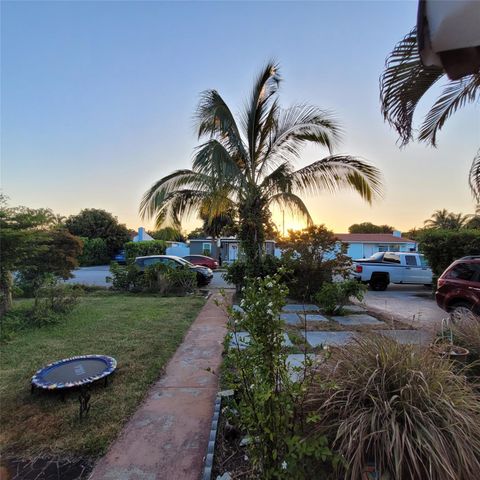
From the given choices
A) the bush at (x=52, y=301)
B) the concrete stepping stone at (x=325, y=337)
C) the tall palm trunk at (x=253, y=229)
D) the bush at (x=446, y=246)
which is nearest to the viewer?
the concrete stepping stone at (x=325, y=337)

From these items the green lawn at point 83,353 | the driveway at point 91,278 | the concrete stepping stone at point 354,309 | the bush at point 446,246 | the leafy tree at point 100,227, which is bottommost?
the green lawn at point 83,353

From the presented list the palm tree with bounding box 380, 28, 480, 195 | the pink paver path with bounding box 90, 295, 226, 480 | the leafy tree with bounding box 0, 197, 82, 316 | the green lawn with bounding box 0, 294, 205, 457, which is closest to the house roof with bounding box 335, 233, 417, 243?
the palm tree with bounding box 380, 28, 480, 195

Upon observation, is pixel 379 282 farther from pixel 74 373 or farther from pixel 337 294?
pixel 74 373

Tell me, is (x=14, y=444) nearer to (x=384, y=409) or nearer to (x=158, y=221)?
(x=384, y=409)

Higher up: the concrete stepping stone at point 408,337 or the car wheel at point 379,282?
the concrete stepping stone at point 408,337

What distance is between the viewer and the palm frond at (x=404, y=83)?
391 centimetres

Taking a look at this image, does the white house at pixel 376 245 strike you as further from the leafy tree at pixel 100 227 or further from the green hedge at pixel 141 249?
the leafy tree at pixel 100 227

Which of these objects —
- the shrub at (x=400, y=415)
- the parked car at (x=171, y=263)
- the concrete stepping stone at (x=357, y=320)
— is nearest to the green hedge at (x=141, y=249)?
the parked car at (x=171, y=263)

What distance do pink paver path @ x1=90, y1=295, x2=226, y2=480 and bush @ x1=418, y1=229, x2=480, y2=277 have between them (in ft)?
36.5

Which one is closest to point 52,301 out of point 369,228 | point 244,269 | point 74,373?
point 74,373

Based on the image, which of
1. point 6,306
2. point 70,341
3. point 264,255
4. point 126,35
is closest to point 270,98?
point 126,35

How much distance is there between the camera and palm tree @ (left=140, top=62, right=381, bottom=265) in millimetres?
9039

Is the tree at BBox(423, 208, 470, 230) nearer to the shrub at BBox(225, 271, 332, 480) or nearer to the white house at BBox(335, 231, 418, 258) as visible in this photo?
the white house at BBox(335, 231, 418, 258)

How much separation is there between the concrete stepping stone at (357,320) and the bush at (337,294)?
29 centimetres
